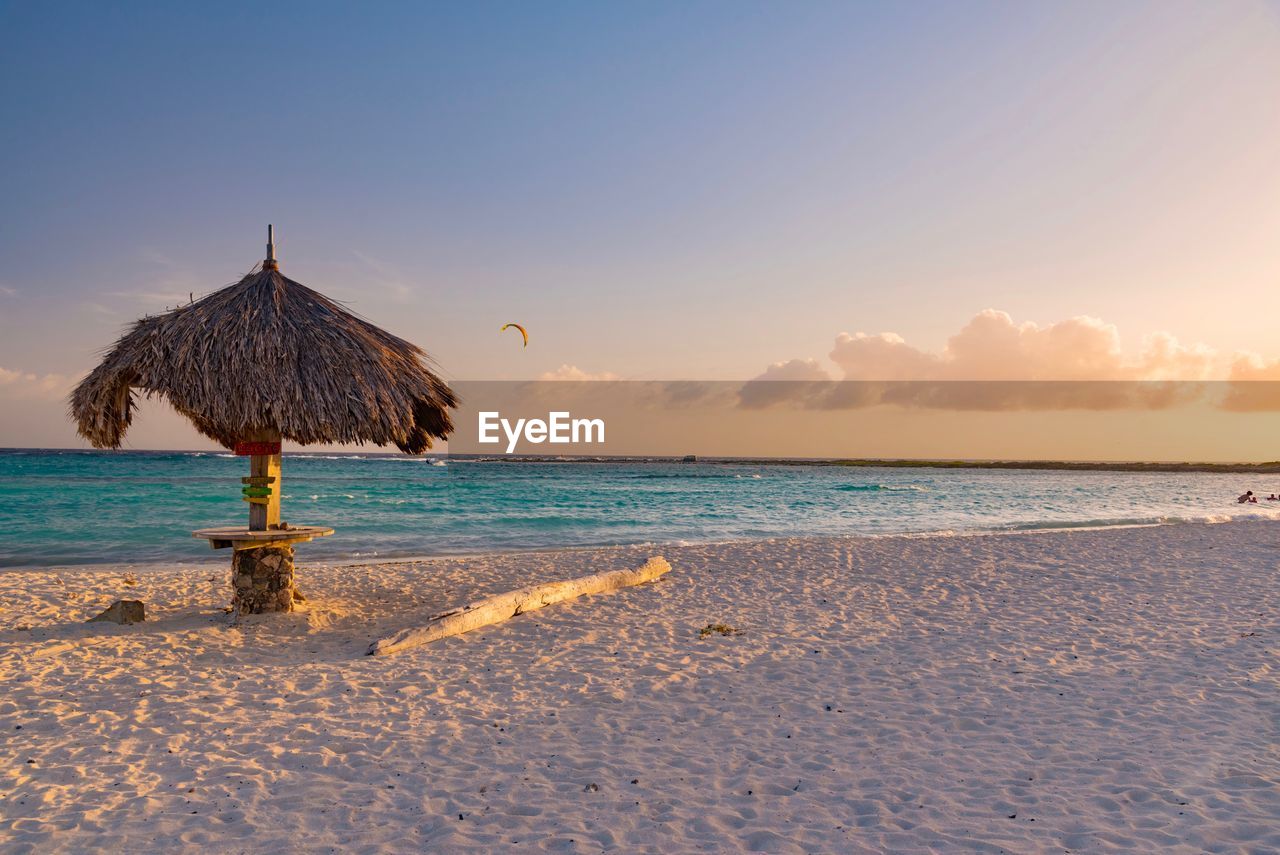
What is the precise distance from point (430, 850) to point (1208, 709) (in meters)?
5.75

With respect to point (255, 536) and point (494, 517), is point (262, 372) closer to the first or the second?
point (255, 536)

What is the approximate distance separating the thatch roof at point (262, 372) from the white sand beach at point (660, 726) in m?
2.39

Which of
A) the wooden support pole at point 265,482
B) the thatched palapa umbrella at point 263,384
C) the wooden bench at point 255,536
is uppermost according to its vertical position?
the thatched palapa umbrella at point 263,384

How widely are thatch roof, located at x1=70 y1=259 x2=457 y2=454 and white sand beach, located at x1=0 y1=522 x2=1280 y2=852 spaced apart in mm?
2386

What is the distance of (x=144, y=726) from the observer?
5555mm

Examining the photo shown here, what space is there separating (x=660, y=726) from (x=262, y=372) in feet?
19.4

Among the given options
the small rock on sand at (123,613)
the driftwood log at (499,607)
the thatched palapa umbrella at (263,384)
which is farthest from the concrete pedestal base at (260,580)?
the driftwood log at (499,607)

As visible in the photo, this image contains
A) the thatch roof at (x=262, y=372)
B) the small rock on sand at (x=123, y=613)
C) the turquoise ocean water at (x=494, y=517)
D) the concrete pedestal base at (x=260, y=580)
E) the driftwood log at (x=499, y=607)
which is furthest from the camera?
the turquoise ocean water at (x=494, y=517)

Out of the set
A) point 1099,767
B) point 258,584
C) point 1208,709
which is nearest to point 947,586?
point 1208,709

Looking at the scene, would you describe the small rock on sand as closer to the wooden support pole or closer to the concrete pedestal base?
the concrete pedestal base

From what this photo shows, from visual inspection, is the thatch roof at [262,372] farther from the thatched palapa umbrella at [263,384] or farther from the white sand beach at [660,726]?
the white sand beach at [660,726]

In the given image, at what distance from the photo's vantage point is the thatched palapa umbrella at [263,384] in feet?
27.4

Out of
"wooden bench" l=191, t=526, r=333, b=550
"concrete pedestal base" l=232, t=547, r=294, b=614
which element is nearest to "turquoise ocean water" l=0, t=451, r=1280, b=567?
"concrete pedestal base" l=232, t=547, r=294, b=614

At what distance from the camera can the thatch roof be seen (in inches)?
328
